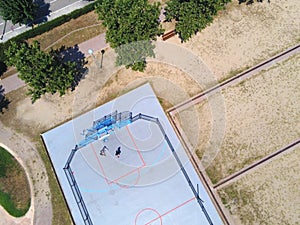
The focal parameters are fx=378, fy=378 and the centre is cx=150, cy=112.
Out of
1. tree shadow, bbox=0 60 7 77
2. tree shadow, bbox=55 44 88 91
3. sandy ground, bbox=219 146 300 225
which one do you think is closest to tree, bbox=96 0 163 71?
tree shadow, bbox=55 44 88 91

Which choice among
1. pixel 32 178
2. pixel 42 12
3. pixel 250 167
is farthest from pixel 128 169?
pixel 42 12

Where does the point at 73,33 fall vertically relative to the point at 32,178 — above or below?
above

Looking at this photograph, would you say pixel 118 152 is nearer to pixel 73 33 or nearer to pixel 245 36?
pixel 73 33

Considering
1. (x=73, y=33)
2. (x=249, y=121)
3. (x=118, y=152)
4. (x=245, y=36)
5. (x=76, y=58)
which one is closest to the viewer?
(x=118, y=152)

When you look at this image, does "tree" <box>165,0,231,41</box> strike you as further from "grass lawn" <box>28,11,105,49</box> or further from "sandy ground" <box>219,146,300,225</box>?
"sandy ground" <box>219,146,300,225</box>

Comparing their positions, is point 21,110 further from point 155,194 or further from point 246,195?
point 246,195

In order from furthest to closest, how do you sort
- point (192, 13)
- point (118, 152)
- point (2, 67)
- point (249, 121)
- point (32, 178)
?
point (2, 67) → point (249, 121) → point (192, 13) → point (118, 152) → point (32, 178)
